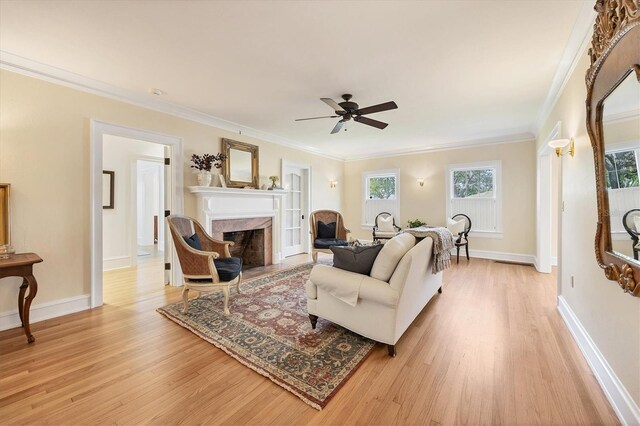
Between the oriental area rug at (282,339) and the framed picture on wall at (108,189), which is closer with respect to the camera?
the oriental area rug at (282,339)

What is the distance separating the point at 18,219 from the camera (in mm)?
2719

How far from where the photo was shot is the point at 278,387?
1807 mm

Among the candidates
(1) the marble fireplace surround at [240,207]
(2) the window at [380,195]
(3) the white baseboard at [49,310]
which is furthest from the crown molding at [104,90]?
(2) the window at [380,195]

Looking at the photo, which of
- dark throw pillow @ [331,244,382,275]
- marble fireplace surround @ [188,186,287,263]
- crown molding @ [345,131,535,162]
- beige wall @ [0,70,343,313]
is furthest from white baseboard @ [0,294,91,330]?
crown molding @ [345,131,535,162]

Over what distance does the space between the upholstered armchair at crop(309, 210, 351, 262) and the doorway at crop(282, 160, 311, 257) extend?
0.83m

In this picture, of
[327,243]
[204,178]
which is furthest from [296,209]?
[204,178]

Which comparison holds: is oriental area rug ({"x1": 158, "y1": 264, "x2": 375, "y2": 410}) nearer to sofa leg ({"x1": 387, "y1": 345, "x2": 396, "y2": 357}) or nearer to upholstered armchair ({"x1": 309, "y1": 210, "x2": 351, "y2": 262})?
sofa leg ({"x1": 387, "y1": 345, "x2": 396, "y2": 357})

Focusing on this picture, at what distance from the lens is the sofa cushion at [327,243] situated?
521cm

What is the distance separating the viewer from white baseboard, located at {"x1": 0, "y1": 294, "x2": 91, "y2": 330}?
8.71 ft

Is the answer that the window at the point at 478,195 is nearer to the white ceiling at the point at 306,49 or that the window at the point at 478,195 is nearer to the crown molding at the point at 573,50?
the white ceiling at the point at 306,49

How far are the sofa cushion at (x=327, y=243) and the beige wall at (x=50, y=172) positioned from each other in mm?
3437

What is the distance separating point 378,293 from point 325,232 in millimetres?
3469

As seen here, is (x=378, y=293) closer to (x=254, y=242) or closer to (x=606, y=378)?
(x=606, y=378)

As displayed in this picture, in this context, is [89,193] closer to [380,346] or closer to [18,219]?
[18,219]
